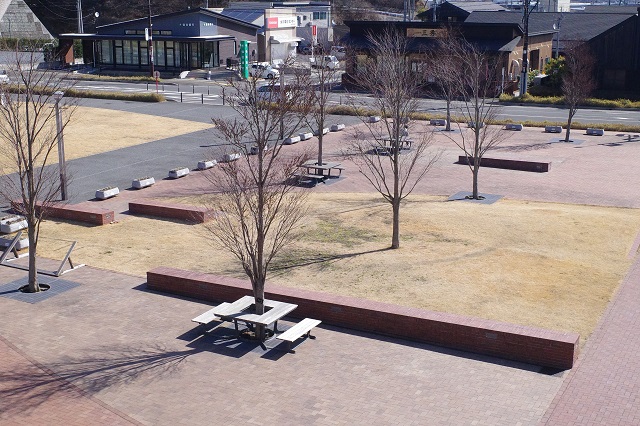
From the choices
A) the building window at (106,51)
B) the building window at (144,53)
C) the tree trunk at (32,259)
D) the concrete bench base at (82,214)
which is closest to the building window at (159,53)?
the building window at (144,53)

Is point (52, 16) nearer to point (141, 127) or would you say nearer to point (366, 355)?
point (141, 127)

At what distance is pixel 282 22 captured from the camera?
8238cm

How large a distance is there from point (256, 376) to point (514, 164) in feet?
72.2

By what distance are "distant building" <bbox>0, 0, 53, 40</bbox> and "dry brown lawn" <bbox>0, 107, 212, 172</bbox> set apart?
4110 centimetres

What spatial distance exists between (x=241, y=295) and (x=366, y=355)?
3.66 metres

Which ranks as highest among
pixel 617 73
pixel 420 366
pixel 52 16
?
pixel 52 16

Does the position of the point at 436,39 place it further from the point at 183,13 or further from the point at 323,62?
the point at 323,62

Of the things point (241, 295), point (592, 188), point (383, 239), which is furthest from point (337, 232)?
point (592, 188)

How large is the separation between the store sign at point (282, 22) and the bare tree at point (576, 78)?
33.2 meters

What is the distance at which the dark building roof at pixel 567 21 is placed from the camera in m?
70.9

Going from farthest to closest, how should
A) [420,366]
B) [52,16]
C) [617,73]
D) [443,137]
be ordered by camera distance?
[52,16] < [617,73] < [443,137] < [420,366]

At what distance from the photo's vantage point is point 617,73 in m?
57.1

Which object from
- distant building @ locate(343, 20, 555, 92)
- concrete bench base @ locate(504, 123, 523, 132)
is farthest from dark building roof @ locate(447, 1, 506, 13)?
concrete bench base @ locate(504, 123, 523, 132)

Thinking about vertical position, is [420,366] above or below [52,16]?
below
